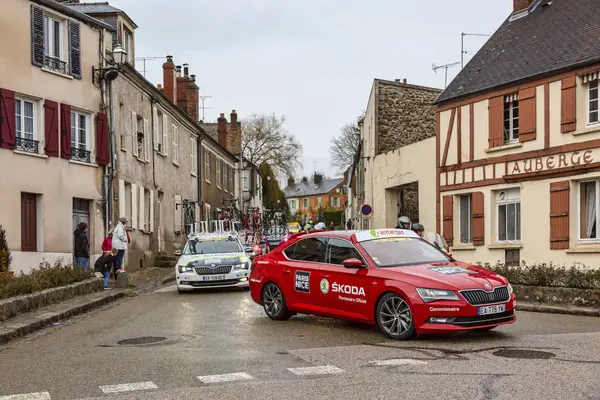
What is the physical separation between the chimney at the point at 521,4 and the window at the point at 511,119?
5.39 meters

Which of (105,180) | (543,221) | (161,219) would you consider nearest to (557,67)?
(543,221)

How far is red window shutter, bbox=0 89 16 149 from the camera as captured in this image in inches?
808

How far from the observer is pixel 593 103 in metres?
19.7

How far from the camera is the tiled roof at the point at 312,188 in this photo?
136 m

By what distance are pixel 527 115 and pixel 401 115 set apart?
483 inches

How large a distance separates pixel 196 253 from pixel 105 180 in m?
6.61

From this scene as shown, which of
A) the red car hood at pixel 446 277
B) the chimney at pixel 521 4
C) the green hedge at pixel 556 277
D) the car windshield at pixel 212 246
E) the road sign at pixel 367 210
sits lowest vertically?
the green hedge at pixel 556 277

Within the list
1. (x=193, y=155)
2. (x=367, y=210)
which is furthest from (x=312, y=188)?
(x=367, y=210)

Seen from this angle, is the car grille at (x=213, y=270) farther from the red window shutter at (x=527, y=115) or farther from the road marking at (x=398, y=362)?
the road marking at (x=398, y=362)

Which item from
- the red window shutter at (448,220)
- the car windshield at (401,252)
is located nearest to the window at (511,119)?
the red window shutter at (448,220)

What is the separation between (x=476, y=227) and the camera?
76.4 feet

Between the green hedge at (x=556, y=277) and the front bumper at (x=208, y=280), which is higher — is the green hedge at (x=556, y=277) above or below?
above

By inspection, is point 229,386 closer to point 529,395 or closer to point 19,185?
point 529,395

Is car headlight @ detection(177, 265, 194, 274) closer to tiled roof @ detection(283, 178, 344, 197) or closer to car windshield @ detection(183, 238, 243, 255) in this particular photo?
car windshield @ detection(183, 238, 243, 255)
